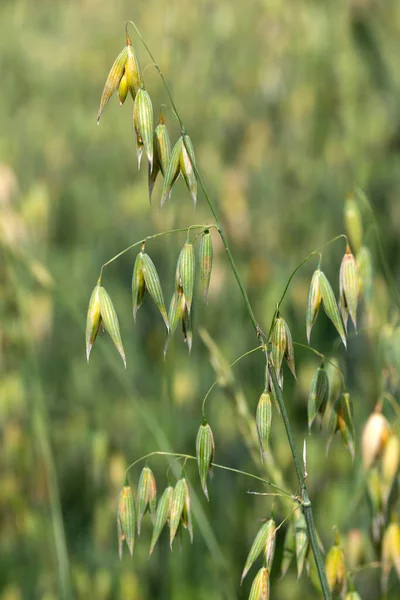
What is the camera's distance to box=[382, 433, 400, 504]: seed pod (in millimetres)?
1200

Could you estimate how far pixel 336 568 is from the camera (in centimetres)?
106

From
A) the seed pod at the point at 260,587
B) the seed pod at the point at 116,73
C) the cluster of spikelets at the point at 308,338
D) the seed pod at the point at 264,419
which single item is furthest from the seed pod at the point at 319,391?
the seed pod at the point at 116,73

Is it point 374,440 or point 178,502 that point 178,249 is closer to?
point 374,440

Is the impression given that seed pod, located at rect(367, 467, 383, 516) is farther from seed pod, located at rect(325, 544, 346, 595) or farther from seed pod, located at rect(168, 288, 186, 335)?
seed pod, located at rect(168, 288, 186, 335)

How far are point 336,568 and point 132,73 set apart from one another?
0.70 metres

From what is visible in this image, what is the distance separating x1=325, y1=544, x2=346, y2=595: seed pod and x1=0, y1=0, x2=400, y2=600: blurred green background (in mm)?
233

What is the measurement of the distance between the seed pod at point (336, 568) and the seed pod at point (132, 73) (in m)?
0.65

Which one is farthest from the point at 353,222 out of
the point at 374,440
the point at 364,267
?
the point at 374,440

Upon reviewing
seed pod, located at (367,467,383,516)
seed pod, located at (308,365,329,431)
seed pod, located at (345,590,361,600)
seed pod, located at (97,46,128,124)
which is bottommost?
seed pod, located at (345,590,361,600)

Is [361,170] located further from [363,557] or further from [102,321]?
[102,321]

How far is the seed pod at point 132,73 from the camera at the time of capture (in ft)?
2.94

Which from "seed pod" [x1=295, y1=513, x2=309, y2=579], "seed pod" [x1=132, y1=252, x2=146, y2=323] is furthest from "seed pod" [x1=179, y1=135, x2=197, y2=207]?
"seed pod" [x1=295, y1=513, x2=309, y2=579]

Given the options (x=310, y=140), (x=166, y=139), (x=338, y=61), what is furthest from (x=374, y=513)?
(x=338, y=61)

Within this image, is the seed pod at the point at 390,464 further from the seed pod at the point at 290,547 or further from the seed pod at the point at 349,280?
the seed pod at the point at 349,280
